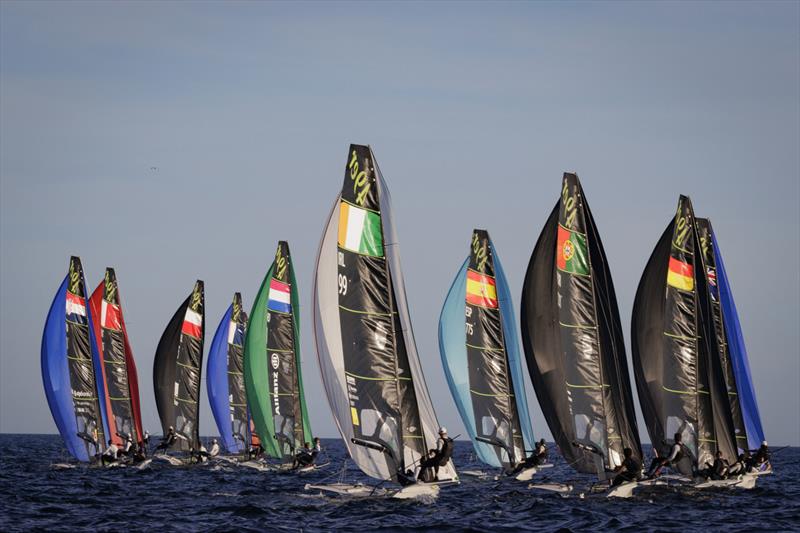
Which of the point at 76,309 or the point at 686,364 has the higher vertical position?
the point at 76,309

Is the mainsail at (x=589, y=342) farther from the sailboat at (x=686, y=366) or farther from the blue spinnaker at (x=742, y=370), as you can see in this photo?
the blue spinnaker at (x=742, y=370)

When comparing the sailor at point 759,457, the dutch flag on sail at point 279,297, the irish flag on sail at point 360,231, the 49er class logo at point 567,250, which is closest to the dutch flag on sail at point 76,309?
the dutch flag on sail at point 279,297

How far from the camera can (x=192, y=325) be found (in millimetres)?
53625

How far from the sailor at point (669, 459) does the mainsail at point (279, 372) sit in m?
16.9

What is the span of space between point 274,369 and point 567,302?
51.1 feet

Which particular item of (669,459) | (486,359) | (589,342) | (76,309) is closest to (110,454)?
(76,309)

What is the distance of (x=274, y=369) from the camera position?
4675 cm

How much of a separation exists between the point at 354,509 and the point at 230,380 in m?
27.2

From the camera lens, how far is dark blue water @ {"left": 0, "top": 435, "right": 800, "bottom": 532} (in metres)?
26.8

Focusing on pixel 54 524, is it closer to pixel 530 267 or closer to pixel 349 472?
pixel 530 267

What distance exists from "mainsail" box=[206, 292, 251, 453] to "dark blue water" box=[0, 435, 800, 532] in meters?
14.2

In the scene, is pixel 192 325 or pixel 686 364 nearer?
pixel 686 364

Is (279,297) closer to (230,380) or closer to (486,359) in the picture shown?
(486,359)

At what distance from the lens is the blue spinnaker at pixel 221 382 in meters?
56.2
